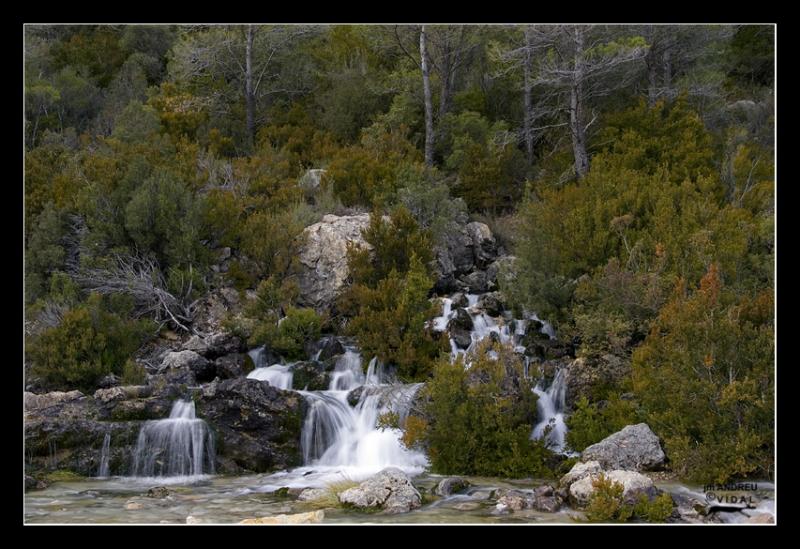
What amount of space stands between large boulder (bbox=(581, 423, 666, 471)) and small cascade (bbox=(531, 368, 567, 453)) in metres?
0.81

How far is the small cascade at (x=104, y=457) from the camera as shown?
10.7 metres

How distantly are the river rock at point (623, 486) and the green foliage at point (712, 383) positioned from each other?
4.27 ft

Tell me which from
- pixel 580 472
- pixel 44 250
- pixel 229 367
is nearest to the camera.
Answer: pixel 580 472

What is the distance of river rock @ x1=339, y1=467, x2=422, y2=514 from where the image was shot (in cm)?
885

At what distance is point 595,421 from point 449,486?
2586 millimetres

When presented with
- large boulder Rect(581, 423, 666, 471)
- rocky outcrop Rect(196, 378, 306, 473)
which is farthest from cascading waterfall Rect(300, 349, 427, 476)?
large boulder Rect(581, 423, 666, 471)

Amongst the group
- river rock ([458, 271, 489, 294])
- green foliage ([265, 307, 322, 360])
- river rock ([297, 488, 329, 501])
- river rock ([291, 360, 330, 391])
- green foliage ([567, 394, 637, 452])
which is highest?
river rock ([458, 271, 489, 294])

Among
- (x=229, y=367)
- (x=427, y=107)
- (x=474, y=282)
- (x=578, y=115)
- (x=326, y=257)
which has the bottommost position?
(x=229, y=367)

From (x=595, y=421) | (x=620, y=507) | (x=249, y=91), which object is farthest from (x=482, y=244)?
(x=620, y=507)

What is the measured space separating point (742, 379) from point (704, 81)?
511 inches

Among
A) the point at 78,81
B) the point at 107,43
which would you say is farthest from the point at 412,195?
the point at 107,43

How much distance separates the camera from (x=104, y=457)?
10820 millimetres

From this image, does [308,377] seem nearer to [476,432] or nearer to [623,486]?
[476,432]

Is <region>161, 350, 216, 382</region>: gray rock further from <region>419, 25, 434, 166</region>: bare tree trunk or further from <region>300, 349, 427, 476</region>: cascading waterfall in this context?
<region>419, 25, 434, 166</region>: bare tree trunk
